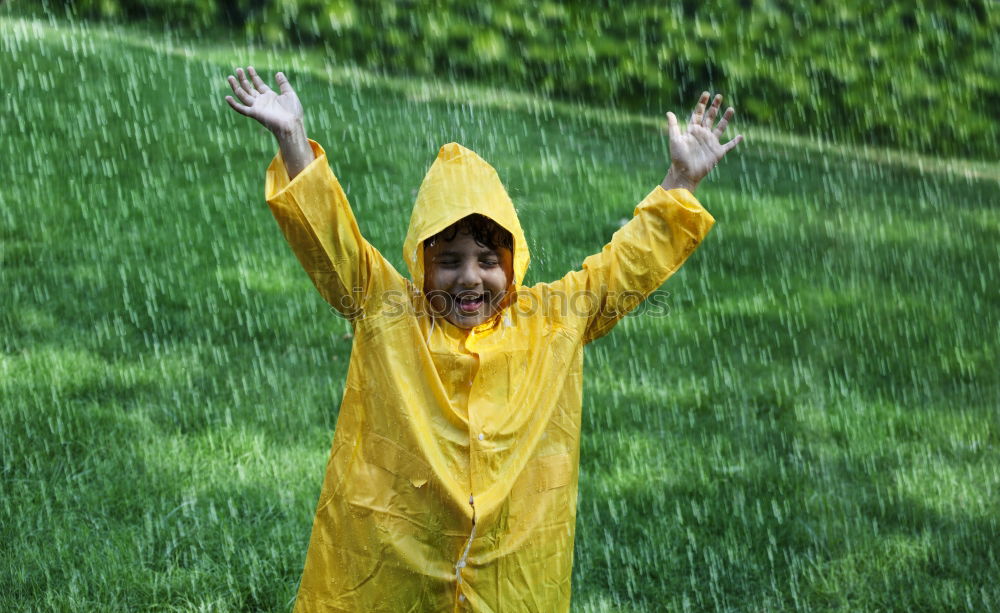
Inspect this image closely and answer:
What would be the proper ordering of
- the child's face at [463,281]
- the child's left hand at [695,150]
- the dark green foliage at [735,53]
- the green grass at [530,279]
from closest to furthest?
the child's face at [463,281] → the child's left hand at [695,150] → the green grass at [530,279] → the dark green foliage at [735,53]

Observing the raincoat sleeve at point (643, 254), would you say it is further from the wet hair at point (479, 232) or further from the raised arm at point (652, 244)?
the wet hair at point (479, 232)

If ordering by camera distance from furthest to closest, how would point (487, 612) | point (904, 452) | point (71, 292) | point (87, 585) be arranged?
point (71, 292)
point (904, 452)
point (87, 585)
point (487, 612)

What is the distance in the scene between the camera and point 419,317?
2.54m

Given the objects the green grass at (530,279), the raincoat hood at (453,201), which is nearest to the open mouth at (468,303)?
the raincoat hood at (453,201)

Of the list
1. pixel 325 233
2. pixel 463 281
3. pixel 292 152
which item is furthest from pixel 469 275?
pixel 292 152

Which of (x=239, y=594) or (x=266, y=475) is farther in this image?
(x=266, y=475)

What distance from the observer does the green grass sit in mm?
3664

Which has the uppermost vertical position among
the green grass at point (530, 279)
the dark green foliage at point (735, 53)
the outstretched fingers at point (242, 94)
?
the dark green foliage at point (735, 53)

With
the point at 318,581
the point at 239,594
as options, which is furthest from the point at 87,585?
the point at 318,581

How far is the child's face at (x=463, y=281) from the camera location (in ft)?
8.32

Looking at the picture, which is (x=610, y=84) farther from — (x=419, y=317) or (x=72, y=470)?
(x=419, y=317)

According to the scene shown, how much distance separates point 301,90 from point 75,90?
72.6 inches

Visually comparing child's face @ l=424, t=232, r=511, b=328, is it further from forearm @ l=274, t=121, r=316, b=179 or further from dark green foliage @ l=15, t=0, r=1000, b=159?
dark green foliage @ l=15, t=0, r=1000, b=159

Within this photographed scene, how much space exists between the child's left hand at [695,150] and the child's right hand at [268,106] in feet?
3.11
